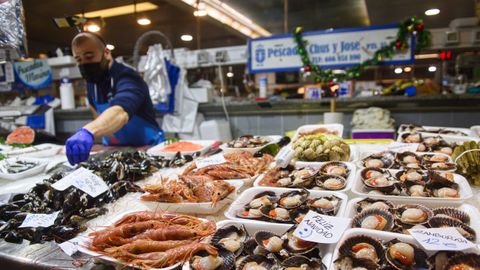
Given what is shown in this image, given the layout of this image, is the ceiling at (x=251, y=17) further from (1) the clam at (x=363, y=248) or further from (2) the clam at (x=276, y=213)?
(1) the clam at (x=363, y=248)

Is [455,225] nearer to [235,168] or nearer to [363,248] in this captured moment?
[363,248]

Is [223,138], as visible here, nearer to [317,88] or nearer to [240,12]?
[317,88]

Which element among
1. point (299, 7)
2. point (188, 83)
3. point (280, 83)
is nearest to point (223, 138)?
point (188, 83)

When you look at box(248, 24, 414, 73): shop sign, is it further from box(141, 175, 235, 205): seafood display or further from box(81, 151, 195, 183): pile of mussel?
box(141, 175, 235, 205): seafood display

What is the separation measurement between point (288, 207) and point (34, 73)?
6284 millimetres

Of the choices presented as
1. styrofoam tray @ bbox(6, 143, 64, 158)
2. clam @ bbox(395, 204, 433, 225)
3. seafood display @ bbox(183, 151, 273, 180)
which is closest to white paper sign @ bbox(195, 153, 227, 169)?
seafood display @ bbox(183, 151, 273, 180)

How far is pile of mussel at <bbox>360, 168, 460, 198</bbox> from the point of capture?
1.31 meters

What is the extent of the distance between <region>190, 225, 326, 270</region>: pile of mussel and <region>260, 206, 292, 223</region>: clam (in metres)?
0.10

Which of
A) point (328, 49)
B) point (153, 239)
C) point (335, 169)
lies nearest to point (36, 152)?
point (153, 239)

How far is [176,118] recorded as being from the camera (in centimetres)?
520

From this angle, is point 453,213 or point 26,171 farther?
point 26,171

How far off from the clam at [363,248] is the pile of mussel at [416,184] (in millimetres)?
446

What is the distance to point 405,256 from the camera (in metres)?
0.88

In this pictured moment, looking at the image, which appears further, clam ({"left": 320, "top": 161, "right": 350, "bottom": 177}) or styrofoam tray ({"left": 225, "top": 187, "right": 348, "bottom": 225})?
clam ({"left": 320, "top": 161, "right": 350, "bottom": 177})
